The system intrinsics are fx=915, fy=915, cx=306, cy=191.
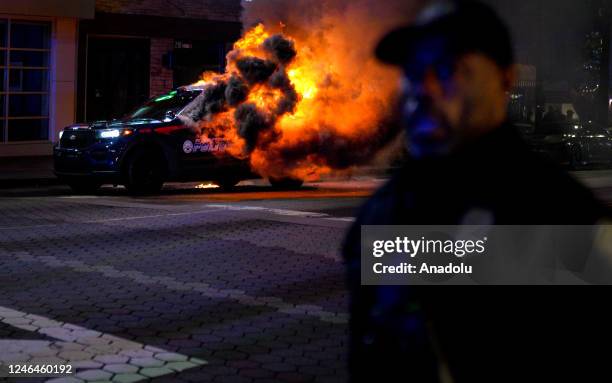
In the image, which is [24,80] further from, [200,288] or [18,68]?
[200,288]

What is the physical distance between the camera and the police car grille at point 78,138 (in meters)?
16.5

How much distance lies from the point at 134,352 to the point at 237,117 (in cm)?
879

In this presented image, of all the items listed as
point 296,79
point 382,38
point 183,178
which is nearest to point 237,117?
point 296,79

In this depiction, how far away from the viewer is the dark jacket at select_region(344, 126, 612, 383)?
7.04ft

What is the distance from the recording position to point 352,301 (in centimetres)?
244

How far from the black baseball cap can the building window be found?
22.1 metres

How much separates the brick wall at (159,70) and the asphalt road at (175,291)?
11.4 m

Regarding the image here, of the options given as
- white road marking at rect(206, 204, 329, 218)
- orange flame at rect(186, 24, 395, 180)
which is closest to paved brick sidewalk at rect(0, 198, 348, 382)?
white road marking at rect(206, 204, 329, 218)

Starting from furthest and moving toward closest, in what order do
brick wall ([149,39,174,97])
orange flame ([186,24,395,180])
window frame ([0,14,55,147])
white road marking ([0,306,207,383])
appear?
brick wall ([149,39,174,97]) → window frame ([0,14,55,147]) → orange flame ([186,24,395,180]) → white road marking ([0,306,207,383])

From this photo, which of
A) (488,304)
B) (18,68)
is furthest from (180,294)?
(18,68)

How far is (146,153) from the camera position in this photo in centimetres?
1642

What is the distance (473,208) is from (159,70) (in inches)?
938

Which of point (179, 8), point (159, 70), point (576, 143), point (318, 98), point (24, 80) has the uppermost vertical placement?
point (179, 8)

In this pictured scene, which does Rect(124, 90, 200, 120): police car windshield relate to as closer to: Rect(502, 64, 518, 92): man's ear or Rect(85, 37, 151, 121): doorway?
Rect(85, 37, 151, 121): doorway
